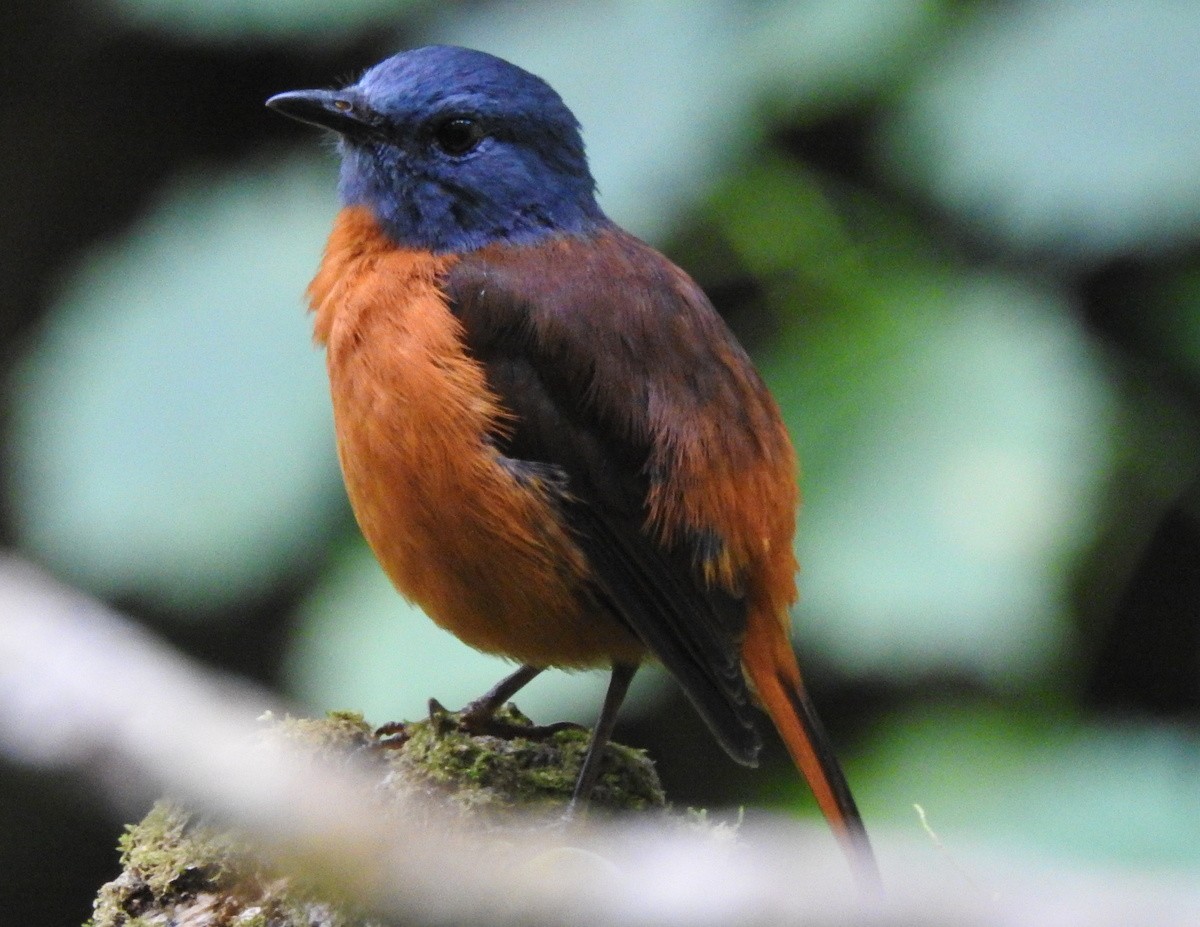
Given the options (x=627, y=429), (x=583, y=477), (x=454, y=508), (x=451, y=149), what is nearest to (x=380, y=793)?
(x=454, y=508)

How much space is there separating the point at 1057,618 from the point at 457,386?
1.77 m

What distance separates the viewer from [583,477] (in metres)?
3.61

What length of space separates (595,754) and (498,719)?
51 centimetres

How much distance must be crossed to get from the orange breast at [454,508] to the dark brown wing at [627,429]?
0.07 meters

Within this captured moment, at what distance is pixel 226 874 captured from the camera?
302cm

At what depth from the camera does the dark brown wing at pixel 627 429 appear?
3.53 m

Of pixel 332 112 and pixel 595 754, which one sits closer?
pixel 595 754

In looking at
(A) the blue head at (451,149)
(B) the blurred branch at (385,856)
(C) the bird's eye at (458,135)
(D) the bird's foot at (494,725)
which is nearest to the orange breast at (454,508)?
(D) the bird's foot at (494,725)

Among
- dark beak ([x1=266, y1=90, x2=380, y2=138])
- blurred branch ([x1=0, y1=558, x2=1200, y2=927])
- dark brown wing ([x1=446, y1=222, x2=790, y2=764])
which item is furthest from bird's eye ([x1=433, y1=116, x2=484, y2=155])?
blurred branch ([x1=0, y1=558, x2=1200, y2=927])

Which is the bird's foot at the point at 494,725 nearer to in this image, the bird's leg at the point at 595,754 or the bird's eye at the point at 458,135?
the bird's leg at the point at 595,754

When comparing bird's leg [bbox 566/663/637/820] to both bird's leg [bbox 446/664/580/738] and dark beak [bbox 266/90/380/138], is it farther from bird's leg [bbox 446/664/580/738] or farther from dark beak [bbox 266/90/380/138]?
dark beak [bbox 266/90/380/138]

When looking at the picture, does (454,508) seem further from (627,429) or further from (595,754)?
(595,754)

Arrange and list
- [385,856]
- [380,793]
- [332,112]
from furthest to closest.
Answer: [332,112] < [380,793] < [385,856]

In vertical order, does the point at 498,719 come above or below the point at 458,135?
below
